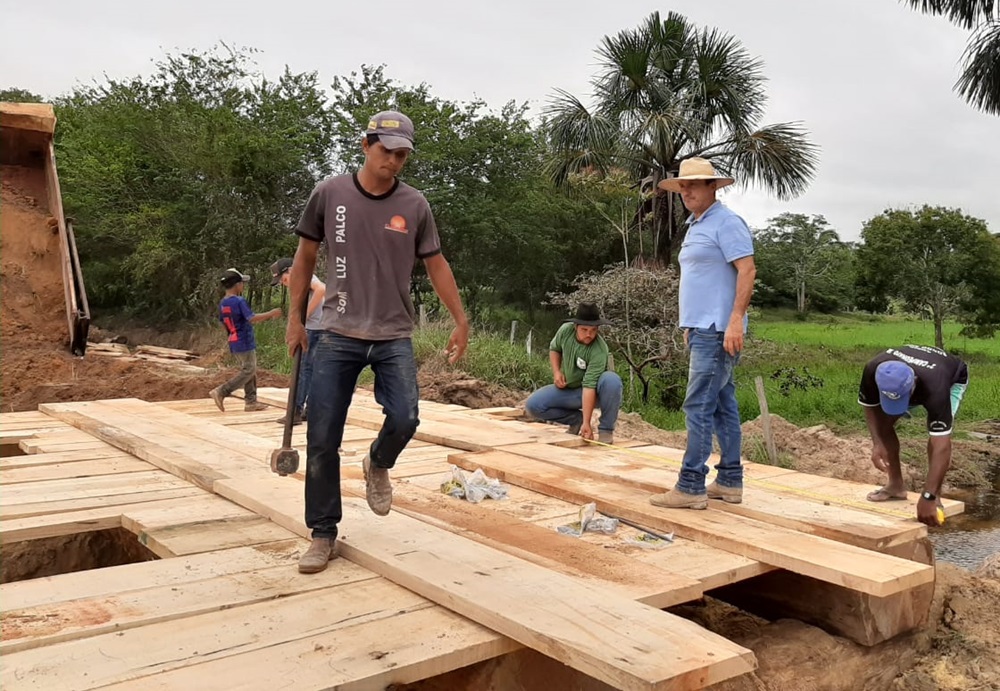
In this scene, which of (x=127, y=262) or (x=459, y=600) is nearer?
(x=459, y=600)

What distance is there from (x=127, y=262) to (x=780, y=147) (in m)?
12.5

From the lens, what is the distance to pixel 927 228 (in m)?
18.2

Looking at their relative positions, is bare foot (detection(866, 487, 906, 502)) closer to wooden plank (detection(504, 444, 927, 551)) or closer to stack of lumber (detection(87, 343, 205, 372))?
wooden plank (detection(504, 444, 927, 551))

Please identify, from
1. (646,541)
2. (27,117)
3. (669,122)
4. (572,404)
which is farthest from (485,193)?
(646,541)

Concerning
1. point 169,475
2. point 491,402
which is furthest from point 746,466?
point 491,402

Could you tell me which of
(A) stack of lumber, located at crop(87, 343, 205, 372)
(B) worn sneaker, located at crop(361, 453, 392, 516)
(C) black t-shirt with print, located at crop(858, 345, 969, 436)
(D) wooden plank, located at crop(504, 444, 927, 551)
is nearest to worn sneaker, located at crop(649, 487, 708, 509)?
(D) wooden plank, located at crop(504, 444, 927, 551)

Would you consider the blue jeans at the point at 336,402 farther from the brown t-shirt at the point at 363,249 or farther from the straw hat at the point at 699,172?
the straw hat at the point at 699,172

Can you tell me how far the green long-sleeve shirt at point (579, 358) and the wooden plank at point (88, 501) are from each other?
8.54 feet

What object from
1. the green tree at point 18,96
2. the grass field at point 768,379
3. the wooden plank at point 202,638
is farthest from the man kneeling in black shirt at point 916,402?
the green tree at point 18,96

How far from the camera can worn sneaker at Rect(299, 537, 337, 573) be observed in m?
2.91

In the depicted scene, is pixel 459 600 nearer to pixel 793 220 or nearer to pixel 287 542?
pixel 287 542

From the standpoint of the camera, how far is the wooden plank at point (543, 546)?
2.89 m

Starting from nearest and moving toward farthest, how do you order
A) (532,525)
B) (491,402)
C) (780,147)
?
(532,525)
(491,402)
(780,147)

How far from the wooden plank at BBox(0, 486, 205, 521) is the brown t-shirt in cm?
173
